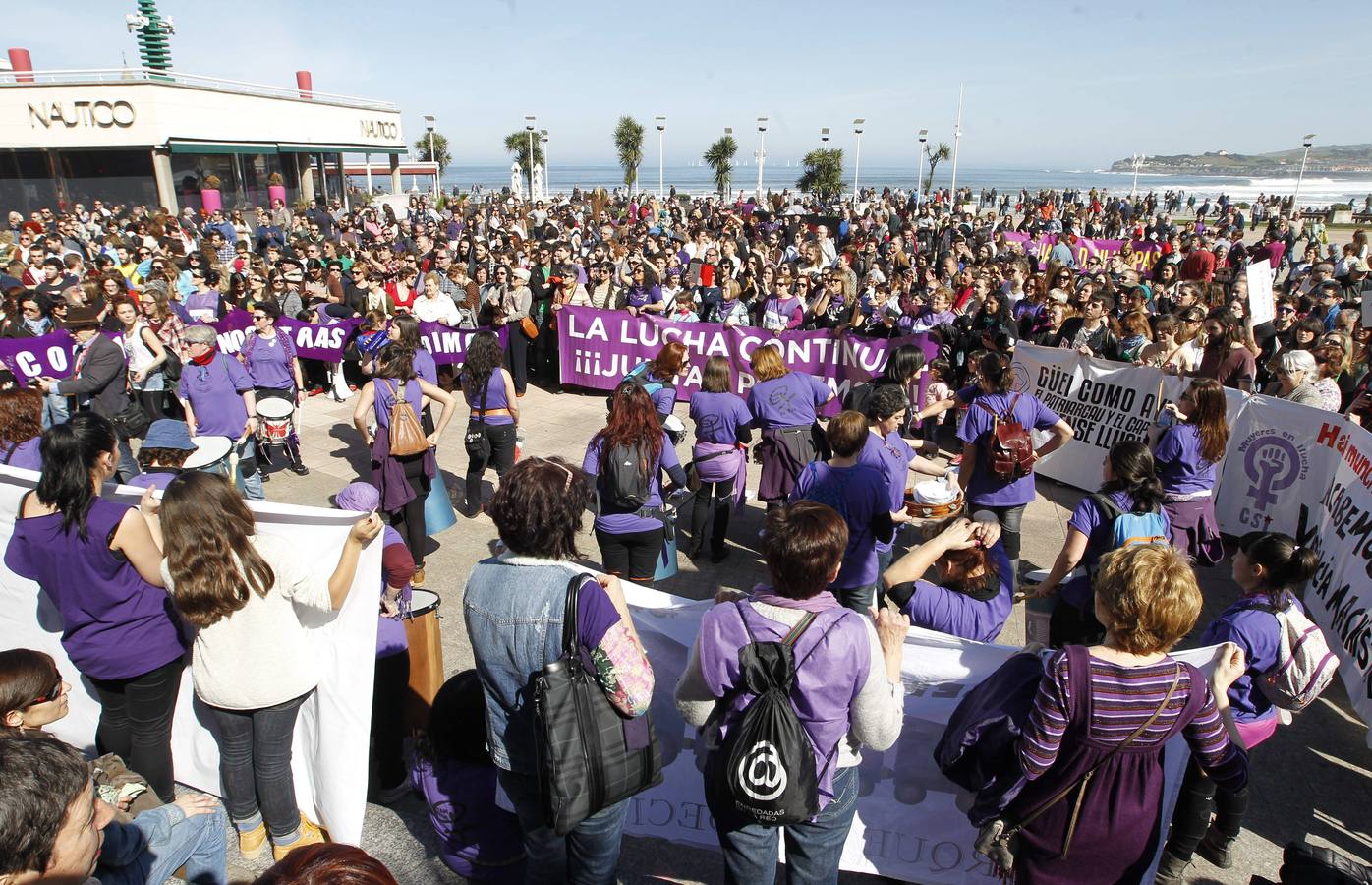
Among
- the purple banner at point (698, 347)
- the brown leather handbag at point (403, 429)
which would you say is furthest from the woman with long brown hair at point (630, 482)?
the purple banner at point (698, 347)

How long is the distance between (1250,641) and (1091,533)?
33.4 inches

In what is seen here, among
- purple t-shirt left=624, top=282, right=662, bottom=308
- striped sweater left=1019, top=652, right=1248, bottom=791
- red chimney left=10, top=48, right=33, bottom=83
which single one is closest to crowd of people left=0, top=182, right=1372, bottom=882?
striped sweater left=1019, top=652, right=1248, bottom=791

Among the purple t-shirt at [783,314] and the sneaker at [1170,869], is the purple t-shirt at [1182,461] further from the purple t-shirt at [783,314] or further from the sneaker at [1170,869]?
the purple t-shirt at [783,314]

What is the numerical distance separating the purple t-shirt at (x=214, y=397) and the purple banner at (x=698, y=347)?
4.15 m

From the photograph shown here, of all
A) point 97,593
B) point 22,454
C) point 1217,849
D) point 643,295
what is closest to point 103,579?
point 97,593

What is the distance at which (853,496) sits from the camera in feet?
13.2

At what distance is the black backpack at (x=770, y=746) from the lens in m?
2.24

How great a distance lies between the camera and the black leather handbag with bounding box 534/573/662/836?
90.7 inches

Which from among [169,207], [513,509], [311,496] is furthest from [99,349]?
[169,207]

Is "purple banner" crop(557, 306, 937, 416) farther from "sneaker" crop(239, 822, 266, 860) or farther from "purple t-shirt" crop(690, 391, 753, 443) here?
"sneaker" crop(239, 822, 266, 860)

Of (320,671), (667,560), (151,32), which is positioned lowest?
(667,560)

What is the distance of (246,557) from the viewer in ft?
9.28

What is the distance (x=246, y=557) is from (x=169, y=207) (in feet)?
114

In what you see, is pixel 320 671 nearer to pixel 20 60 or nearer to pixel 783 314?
pixel 783 314
